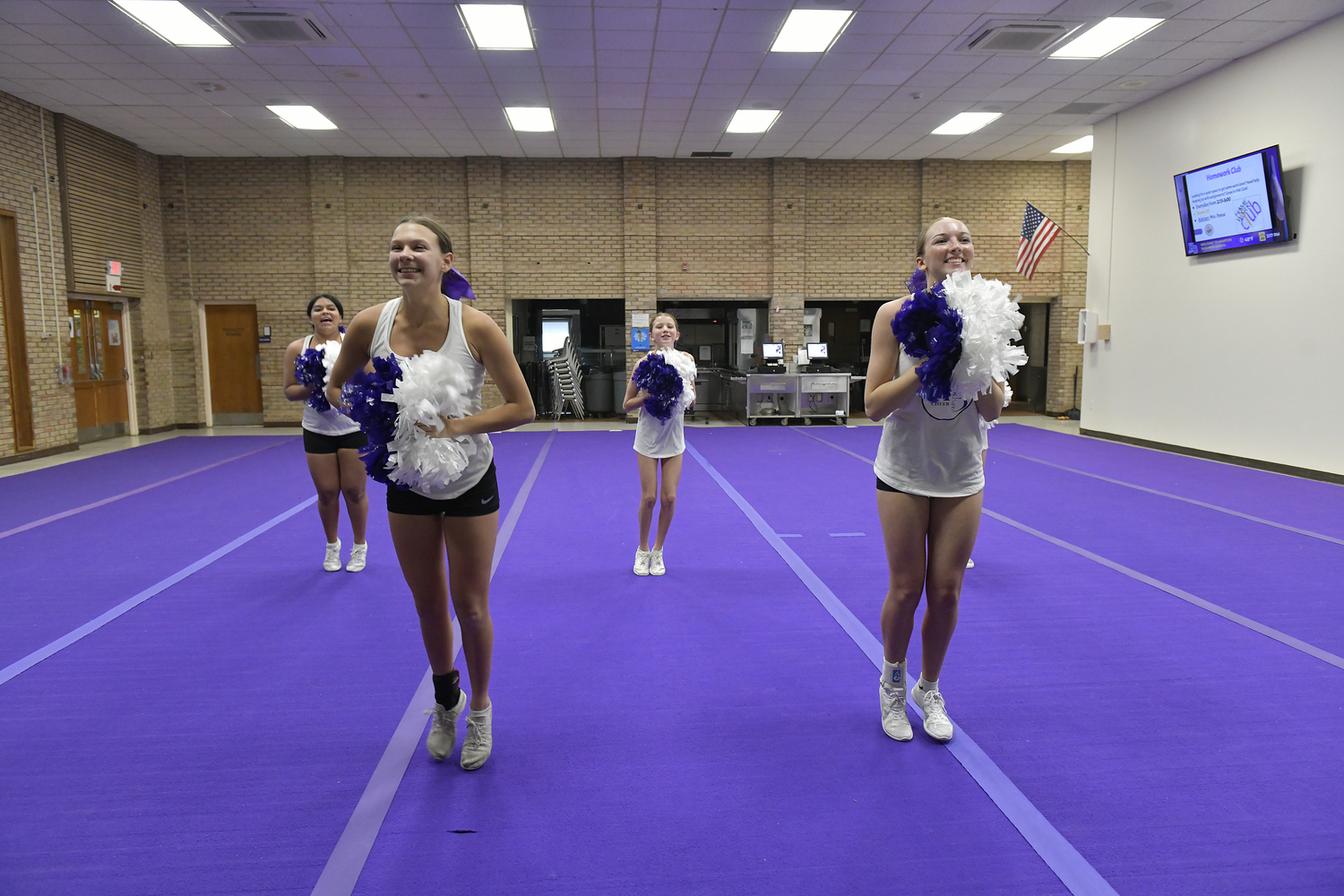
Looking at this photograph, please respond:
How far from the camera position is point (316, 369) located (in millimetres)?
4723

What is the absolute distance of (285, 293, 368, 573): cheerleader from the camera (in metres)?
4.90

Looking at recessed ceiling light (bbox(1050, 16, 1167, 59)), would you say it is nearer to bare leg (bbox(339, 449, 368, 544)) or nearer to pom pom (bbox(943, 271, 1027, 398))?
pom pom (bbox(943, 271, 1027, 398))

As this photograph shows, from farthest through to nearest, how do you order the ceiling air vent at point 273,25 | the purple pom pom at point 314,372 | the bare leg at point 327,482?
the ceiling air vent at point 273,25 < the bare leg at point 327,482 < the purple pom pom at point 314,372

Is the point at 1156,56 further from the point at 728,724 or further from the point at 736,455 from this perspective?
the point at 728,724

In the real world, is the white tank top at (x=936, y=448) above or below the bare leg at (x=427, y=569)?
above

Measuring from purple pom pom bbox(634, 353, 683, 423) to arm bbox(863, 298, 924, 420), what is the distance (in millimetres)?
2395

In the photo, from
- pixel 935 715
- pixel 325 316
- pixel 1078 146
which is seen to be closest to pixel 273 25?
pixel 325 316

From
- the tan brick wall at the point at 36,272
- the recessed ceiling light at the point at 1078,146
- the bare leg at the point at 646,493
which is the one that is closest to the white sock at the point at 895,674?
the bare leg at the point at 646,493

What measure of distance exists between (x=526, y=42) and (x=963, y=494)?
30.0 feet

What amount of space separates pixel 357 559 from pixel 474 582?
3.06 metres

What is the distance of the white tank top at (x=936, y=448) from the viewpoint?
2.73m

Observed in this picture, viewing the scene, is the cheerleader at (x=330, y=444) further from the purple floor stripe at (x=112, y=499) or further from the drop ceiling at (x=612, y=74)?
the drop ceiling at (x=612, y=74)

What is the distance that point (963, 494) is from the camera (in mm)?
2738

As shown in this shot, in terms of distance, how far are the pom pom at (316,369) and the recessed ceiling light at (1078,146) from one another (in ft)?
48.7
